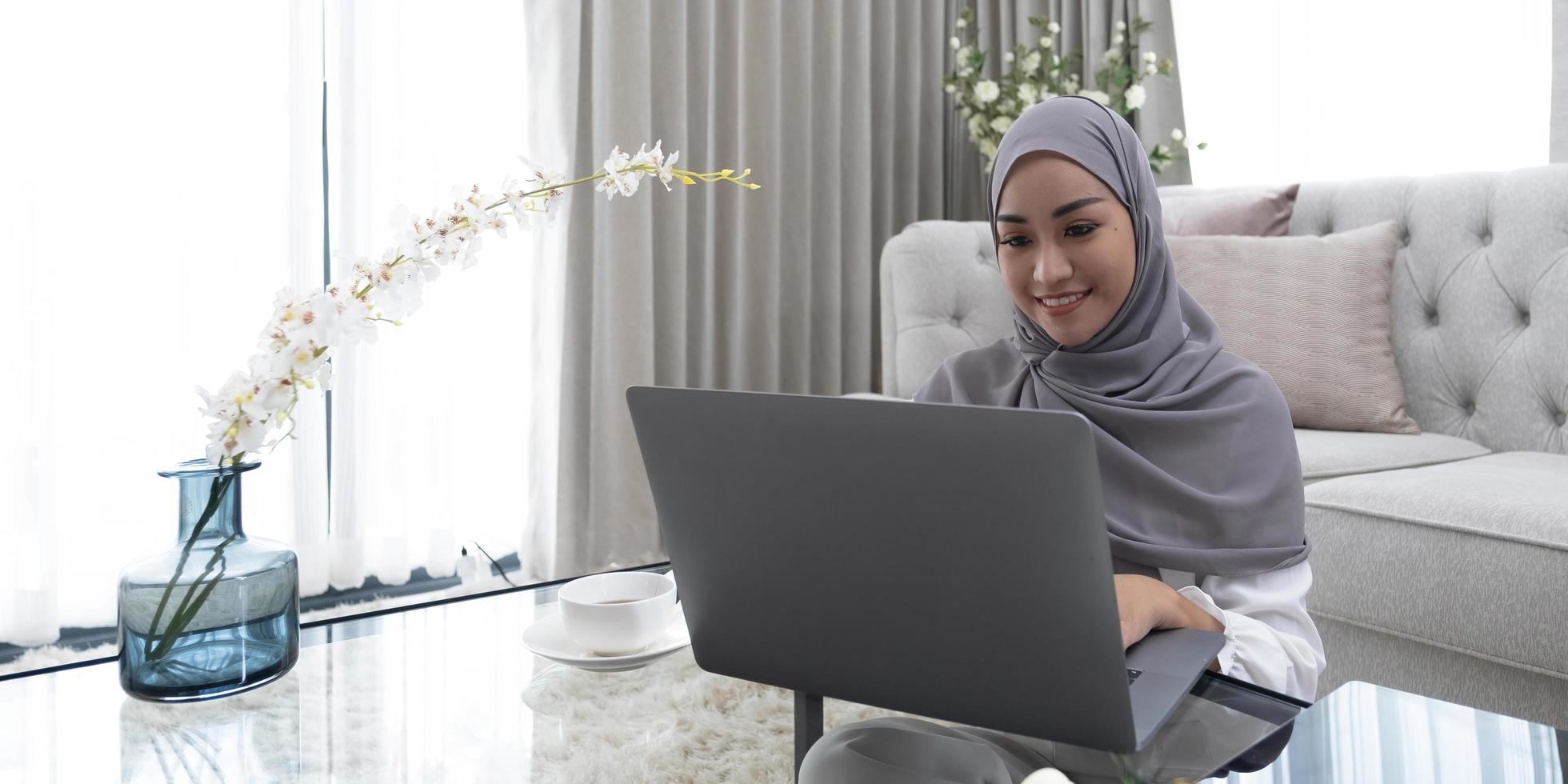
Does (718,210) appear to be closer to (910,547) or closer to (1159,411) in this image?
(1159,411)

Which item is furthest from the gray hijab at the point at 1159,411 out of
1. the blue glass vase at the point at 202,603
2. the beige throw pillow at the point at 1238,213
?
the beige throw pillow at the point at 1238,213

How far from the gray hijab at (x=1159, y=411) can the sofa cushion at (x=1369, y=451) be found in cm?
66

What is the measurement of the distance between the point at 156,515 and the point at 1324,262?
2.31 m

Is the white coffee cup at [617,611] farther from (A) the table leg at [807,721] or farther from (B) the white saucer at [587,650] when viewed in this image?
(A) the table leg at [807,721]

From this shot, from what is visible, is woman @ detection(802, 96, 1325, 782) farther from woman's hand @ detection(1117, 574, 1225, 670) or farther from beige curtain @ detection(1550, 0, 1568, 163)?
beige curtain @ detection(1550, 0, 1568, 163)

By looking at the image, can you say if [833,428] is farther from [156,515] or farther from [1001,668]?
[156,515]

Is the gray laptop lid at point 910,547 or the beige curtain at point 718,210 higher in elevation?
the beige curtain at point 718,210

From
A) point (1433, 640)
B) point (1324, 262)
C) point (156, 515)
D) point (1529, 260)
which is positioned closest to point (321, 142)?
point (156, 515)

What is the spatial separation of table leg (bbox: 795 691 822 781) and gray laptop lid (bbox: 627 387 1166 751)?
5 centimetres

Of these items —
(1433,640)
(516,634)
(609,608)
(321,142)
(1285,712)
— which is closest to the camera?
(1285,712)

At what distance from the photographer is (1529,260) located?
1.86 meters

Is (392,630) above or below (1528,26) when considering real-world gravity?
below

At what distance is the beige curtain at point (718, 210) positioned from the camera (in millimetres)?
2445

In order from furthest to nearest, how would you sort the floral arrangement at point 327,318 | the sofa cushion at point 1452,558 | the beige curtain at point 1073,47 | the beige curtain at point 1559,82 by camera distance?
the beige curtain at point 1073,47 → the beige curtain at point 1559,82 → the sofa cushion at point 1452,558 → the floral arrangement at point 327,318
